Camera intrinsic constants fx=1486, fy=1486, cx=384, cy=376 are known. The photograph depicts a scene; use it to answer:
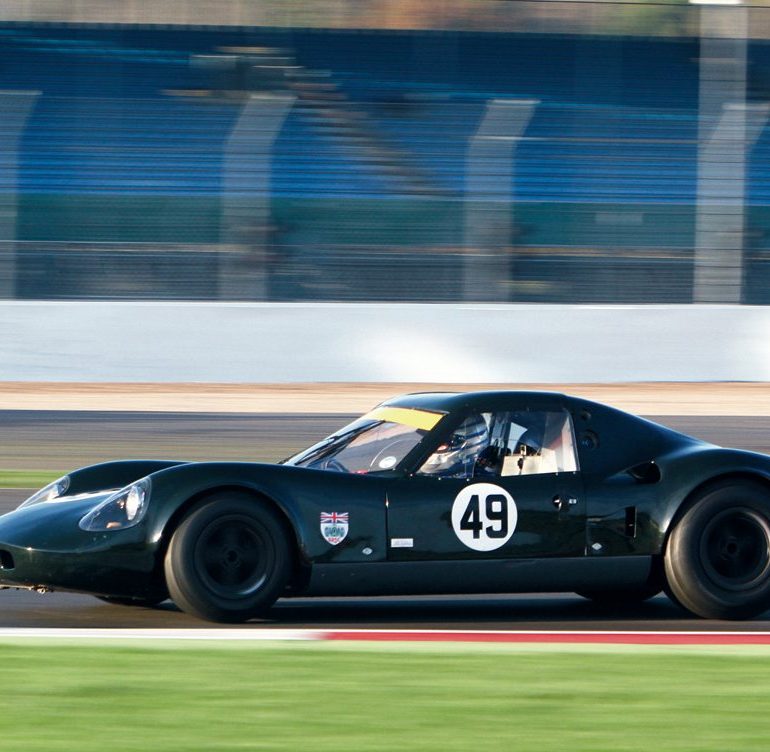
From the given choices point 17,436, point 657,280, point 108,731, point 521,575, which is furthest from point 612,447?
point 657,280

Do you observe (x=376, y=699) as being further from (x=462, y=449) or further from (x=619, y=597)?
(x=619, y=597)

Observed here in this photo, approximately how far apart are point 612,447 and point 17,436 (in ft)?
27.9

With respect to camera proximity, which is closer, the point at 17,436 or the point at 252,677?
the point at 252,677

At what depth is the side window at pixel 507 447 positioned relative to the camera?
19.9 ft

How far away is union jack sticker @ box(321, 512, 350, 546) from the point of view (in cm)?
584

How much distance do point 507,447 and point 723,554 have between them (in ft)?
3.29

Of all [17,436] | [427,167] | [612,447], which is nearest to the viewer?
[612,447]

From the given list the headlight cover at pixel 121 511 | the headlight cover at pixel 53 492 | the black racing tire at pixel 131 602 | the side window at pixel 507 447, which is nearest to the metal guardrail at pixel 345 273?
the headlight cover at pixel 53 492

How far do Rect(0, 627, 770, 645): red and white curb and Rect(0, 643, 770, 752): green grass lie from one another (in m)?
0.22

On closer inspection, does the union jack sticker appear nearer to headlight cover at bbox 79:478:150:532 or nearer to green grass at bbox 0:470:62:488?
headlight cover at bbox 79:478:150:532

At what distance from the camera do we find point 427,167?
18.3 m

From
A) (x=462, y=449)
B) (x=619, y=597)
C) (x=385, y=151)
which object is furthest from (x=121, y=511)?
(x=385, y=151)

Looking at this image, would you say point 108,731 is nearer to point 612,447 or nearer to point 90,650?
point 90,650

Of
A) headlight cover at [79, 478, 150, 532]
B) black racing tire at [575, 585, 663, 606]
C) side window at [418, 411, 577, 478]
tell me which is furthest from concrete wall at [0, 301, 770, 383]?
headlight cover at [79, 478, 150, 532]
